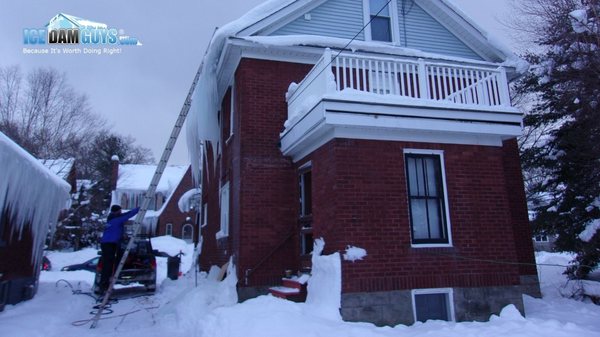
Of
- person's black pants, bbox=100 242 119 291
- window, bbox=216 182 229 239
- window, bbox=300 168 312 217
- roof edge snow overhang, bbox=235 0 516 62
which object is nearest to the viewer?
window, bbox=300 168 312 217

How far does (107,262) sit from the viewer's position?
1090 centimetres

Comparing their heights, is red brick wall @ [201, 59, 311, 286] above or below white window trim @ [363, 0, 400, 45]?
below

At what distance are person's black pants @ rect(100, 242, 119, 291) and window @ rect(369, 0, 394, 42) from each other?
8760 mm

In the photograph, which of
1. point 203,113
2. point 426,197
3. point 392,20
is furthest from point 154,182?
point 392,20

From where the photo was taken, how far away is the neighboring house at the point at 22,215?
8352 millimetres

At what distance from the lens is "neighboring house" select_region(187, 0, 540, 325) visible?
7223 mm

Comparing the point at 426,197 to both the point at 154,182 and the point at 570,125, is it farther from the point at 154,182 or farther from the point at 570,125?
the point at 570,125

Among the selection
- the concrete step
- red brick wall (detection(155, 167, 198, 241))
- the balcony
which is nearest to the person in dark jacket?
the concrete step

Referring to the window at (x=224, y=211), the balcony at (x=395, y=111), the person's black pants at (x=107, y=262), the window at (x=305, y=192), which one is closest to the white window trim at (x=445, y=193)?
the balcony at (x=395, y=111)

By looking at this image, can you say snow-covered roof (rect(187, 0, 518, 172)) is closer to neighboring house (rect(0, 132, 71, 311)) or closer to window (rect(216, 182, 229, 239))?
window (rect(216, 182, 229, 239))

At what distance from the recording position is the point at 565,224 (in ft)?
38.4

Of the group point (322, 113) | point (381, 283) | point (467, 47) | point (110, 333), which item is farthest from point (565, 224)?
point (110, 333)

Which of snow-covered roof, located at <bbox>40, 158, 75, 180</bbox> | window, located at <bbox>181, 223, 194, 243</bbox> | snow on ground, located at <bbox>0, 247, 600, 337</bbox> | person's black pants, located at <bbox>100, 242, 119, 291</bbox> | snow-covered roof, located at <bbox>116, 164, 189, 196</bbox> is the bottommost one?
snow on ground, located at <bbox>0, 247, 600, 337</bbox>

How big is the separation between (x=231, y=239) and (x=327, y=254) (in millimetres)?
3569
